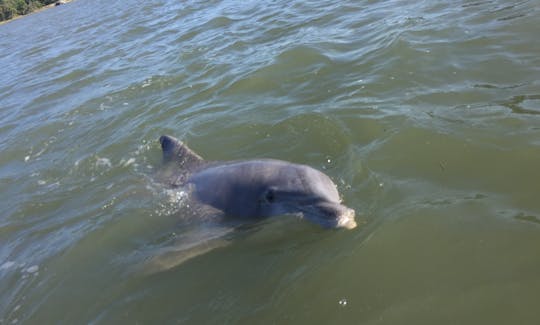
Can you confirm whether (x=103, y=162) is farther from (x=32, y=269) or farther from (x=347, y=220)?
(x=347, y=220)

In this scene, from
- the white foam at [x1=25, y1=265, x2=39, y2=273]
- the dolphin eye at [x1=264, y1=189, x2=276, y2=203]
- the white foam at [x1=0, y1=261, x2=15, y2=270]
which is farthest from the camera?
the white foam at [x1=0, y1=261, x2=15, y2=270]

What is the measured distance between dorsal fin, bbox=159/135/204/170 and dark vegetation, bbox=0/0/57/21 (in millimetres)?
60255

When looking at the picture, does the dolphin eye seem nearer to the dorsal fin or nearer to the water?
the water

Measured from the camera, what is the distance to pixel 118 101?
11250 mm

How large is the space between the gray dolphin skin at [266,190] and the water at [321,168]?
252 mm

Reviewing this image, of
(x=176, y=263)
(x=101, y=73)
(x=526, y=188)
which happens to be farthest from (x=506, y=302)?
(x=101, y=73)

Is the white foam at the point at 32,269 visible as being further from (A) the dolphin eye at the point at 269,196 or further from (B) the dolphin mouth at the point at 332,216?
(B) the dolphin mouth at the point at 332,216

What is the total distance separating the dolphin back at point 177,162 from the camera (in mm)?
6648

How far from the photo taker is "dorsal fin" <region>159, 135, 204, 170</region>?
6750mm

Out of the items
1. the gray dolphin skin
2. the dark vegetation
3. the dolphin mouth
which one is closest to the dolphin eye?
the gray dolphin skin

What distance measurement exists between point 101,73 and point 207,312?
1204cm

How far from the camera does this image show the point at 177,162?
698 cm

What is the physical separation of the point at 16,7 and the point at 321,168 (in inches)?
2541

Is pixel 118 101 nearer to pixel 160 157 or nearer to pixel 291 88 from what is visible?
pixel 160 157
